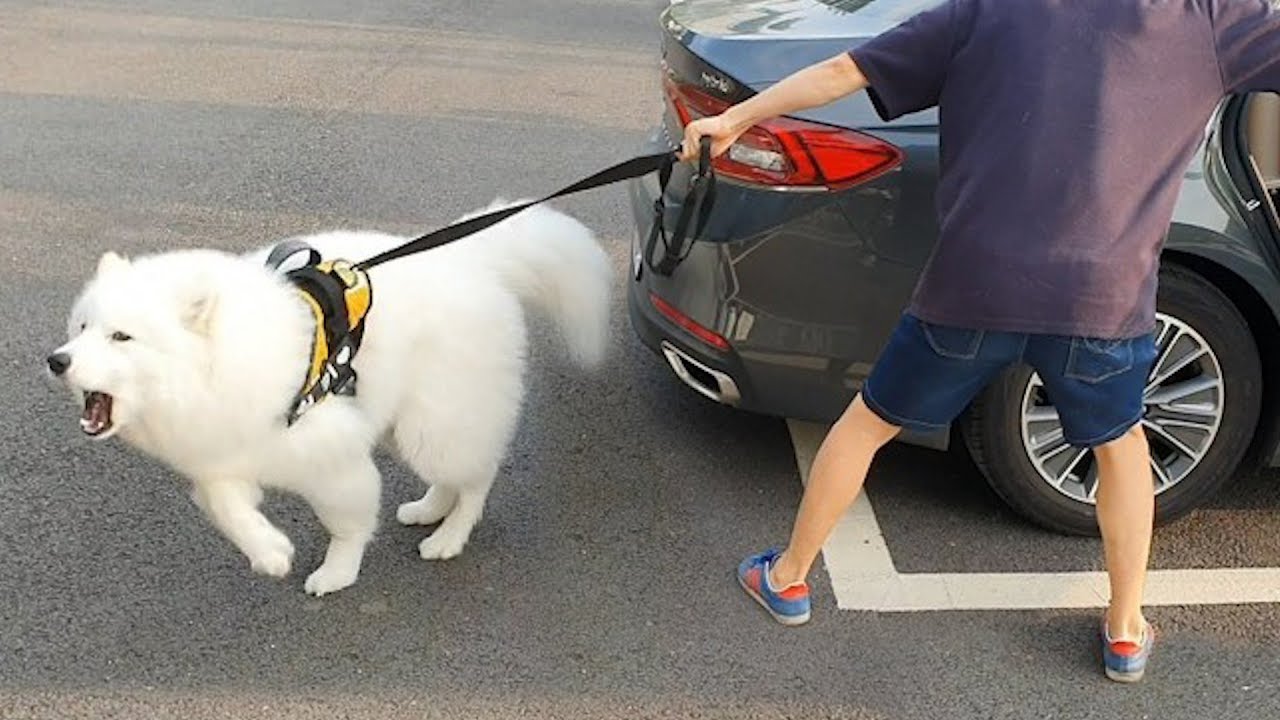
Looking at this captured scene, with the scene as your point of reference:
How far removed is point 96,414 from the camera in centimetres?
285

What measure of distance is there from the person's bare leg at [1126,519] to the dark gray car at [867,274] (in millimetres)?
472

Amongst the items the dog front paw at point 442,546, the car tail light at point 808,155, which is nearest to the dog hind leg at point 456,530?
the dog front paw at point 442,546

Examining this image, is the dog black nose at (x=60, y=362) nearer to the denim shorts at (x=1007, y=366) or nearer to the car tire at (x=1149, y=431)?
the denim shorts at (x=1007, y=366)

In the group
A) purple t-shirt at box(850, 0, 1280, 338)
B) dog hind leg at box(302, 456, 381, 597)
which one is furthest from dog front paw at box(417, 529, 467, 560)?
purple t-shirt at box(850, 0, 1280, 338)

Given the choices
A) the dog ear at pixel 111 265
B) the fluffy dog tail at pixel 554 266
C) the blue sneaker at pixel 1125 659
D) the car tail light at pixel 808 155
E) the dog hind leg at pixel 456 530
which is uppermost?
the dog ear at pixel 111 265

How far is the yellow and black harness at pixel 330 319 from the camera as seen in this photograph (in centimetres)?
309

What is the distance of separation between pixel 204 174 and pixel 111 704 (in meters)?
4.23

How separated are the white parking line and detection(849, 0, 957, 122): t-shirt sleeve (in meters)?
1.38

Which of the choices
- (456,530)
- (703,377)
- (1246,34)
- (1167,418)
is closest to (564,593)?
(456,530)

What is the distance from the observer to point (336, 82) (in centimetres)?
875

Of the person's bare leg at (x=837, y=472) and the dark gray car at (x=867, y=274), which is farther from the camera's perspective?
the dark gray car at (x=867, y=274)

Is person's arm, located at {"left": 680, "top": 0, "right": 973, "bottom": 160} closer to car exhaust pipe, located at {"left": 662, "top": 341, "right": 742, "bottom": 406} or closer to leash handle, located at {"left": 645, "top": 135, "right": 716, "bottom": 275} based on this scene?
leash handle, located at {"left": 645, "top": 135, "right": 716, "bottom": 275}

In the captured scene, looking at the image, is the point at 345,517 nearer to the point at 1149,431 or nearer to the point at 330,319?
the point at 330,319

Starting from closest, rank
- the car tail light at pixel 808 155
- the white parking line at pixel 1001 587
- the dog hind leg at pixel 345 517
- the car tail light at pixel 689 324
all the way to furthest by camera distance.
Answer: the dog hind leg at pixel 345 517
the car tail light at pixel 808 155
the white parking line at pixel 1001 587
the car tail light at pixel 689 324
